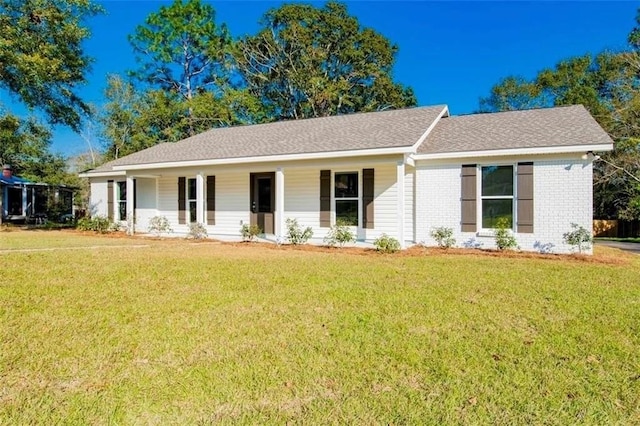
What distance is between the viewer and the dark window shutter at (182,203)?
16.5 meters

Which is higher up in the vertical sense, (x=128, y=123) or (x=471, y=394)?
(x=128, y=123)

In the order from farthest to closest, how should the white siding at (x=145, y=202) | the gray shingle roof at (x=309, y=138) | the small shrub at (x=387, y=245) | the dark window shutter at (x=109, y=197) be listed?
Result: the dark window shutter at (x=109, y=197), the white siding at (x=145, y=202), the gray shingle roof at (x=309, y=138), the small shrub at (x=387, y=245)

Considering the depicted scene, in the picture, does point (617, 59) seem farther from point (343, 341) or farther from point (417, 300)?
point (343, 341)

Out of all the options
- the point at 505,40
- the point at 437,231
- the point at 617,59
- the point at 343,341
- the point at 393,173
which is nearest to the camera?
the point at 343,341

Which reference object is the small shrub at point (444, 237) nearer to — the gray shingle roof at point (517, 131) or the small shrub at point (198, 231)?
the gray shingle roof at point (517, 131)

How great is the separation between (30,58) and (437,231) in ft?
48.7

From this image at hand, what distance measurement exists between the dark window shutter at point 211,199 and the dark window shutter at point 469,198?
29.3 feet

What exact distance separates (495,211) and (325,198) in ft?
16.5

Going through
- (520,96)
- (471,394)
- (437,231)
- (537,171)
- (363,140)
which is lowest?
(471,394)

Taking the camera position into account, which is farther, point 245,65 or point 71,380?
point 245,65

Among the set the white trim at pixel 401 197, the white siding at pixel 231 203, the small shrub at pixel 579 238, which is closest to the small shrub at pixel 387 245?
the white trim at pixel 401 197

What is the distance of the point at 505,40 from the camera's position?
28.9 m

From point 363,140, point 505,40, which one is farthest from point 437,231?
point 505,40

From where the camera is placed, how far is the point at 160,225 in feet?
51.9
